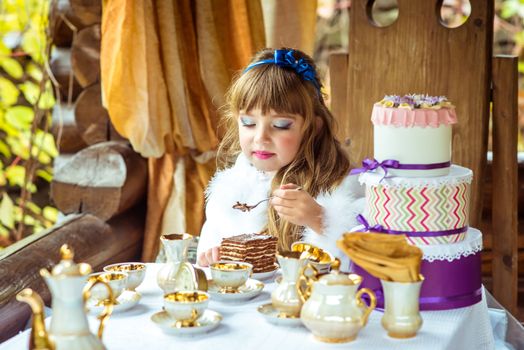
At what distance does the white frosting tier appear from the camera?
7.04 ft

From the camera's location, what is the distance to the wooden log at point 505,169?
10.4 feet

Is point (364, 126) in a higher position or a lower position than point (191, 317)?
higher

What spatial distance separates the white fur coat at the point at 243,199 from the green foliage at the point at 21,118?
1804 mm

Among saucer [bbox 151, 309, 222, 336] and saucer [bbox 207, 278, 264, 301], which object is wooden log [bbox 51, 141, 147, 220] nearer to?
saucer [bbox 207, 278, 264, 301]

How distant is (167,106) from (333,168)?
1097mm

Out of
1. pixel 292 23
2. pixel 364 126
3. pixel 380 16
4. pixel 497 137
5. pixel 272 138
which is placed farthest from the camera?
pixel 380 16

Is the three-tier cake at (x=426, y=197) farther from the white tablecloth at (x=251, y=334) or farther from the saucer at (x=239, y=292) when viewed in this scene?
the saucer at (x=239, y=292)

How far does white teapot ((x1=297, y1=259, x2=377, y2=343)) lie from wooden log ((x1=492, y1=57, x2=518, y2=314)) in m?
1.61

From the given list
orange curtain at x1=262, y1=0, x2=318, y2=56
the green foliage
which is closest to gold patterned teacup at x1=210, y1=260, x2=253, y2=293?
orange curtain at x1=262, y1=0, x2=318, y2=56

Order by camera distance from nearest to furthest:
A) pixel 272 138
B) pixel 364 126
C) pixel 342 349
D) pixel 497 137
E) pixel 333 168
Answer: pixel 342 349, pixel 272 138, pixel 333 168, pixel 497 137, pixel 364 126

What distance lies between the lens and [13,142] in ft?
18.0

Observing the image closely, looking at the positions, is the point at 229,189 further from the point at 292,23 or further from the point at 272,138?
Result: the point at 292,23

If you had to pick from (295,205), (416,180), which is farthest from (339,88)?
(416,180)

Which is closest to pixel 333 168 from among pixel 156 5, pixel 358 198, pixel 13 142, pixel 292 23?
pixel 358 198
